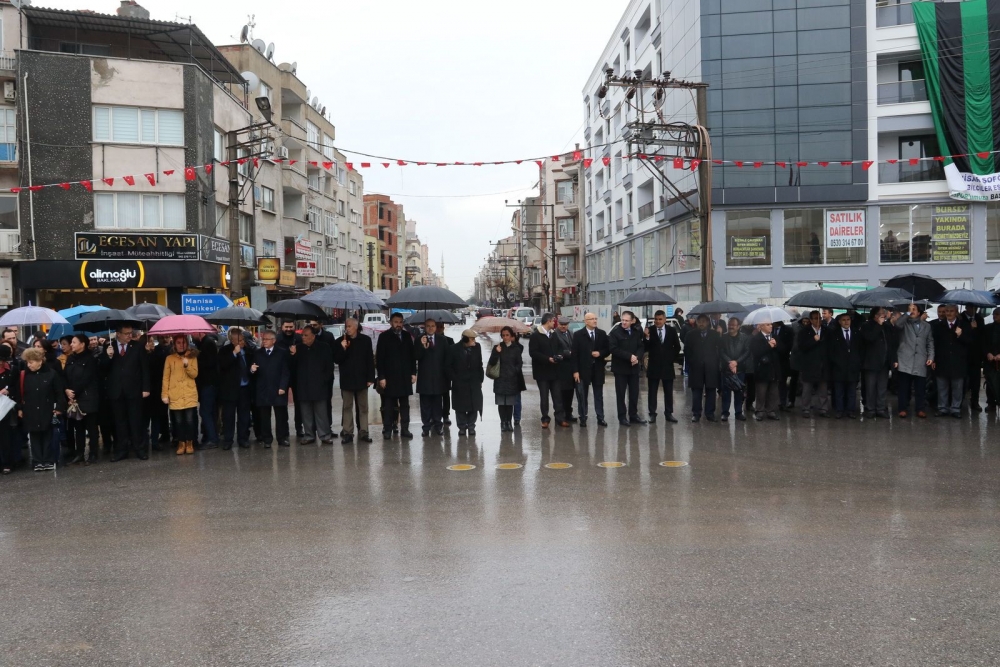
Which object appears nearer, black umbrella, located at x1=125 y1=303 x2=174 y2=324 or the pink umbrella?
the pink umbrella

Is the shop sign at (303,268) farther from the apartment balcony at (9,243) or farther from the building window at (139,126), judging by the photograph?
the apartment balcony at (9,243)

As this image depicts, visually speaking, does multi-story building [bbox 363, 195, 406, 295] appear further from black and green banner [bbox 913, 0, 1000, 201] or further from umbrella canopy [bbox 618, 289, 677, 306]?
umbrella canopy [bbox 618, 289, 677, 306]

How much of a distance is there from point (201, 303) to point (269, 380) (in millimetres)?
12169

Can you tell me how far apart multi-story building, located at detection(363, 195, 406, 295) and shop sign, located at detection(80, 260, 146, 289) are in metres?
64.1

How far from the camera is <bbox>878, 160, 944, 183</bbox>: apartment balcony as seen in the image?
32.7 metres

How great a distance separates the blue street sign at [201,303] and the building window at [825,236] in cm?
2301

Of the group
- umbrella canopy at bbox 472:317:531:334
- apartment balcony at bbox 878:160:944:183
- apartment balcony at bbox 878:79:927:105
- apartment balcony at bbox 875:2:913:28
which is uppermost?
apartment balcony at bbox 875:2:913:28

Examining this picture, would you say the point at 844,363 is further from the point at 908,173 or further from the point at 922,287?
the point at 908,173

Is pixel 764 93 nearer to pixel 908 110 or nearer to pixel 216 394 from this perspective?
pixel 908 110

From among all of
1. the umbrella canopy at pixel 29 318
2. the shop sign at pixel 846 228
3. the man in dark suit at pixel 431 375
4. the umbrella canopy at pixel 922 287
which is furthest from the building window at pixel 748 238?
A: the umbrella canopy at pixel 29 318

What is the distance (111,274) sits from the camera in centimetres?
2883

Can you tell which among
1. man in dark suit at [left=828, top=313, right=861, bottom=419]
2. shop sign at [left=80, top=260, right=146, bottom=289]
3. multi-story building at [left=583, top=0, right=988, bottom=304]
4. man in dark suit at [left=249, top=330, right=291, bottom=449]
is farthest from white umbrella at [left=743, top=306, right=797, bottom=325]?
shop sign at [left=80, top=260, right=146, bottom=289]

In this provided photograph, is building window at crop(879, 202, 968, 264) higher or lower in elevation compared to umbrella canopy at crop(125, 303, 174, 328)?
higher

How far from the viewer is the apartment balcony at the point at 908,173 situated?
107ft
